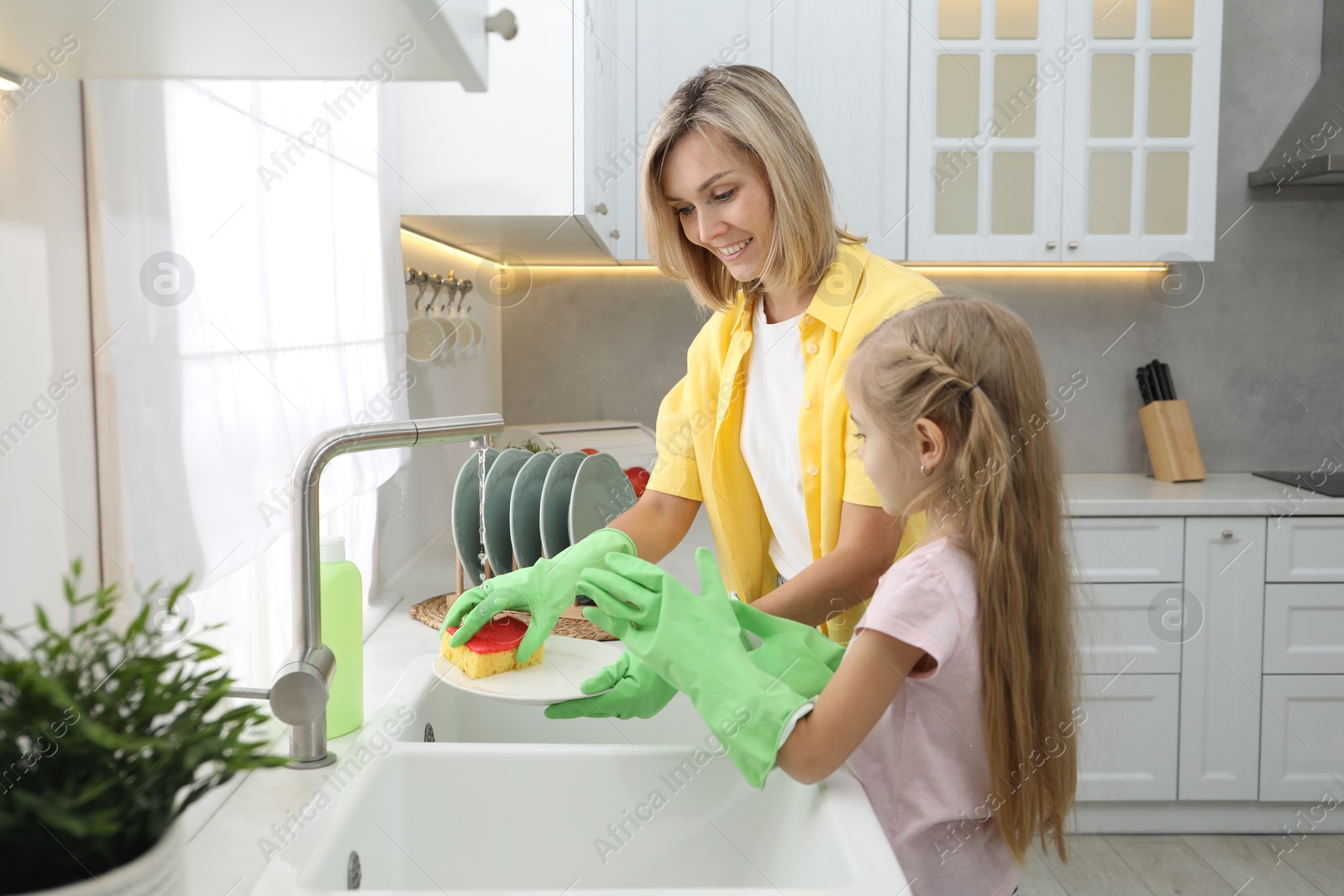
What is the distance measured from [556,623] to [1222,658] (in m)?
1.81

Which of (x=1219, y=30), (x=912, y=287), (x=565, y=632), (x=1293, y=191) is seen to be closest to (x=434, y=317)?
(x=565, y=632)

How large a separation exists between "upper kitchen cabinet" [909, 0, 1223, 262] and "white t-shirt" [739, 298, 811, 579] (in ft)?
4.62

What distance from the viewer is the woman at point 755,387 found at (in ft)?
3.49

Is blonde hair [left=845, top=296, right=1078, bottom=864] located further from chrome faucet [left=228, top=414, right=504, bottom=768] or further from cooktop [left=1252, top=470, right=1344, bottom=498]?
cooktop [left=1252, top=470, right=1344, bottom=498]

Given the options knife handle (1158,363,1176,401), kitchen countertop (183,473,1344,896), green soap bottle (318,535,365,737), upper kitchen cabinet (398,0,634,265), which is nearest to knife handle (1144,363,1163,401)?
knife handle (1158,363,1176,401)

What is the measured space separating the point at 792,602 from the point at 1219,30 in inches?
83.8

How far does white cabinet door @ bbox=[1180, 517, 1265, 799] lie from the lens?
237cm

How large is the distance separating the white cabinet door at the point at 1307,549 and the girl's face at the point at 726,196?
1.75m

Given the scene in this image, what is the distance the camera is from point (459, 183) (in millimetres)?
1677

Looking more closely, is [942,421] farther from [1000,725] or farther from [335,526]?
[335,526]

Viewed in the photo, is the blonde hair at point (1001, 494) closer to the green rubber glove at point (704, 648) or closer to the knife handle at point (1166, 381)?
the green rubber glove at point (704, 648)

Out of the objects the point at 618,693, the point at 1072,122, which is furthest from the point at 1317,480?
the point at 618,693

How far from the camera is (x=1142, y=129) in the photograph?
8.25ft

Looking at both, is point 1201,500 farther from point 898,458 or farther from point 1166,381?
point 898,458
